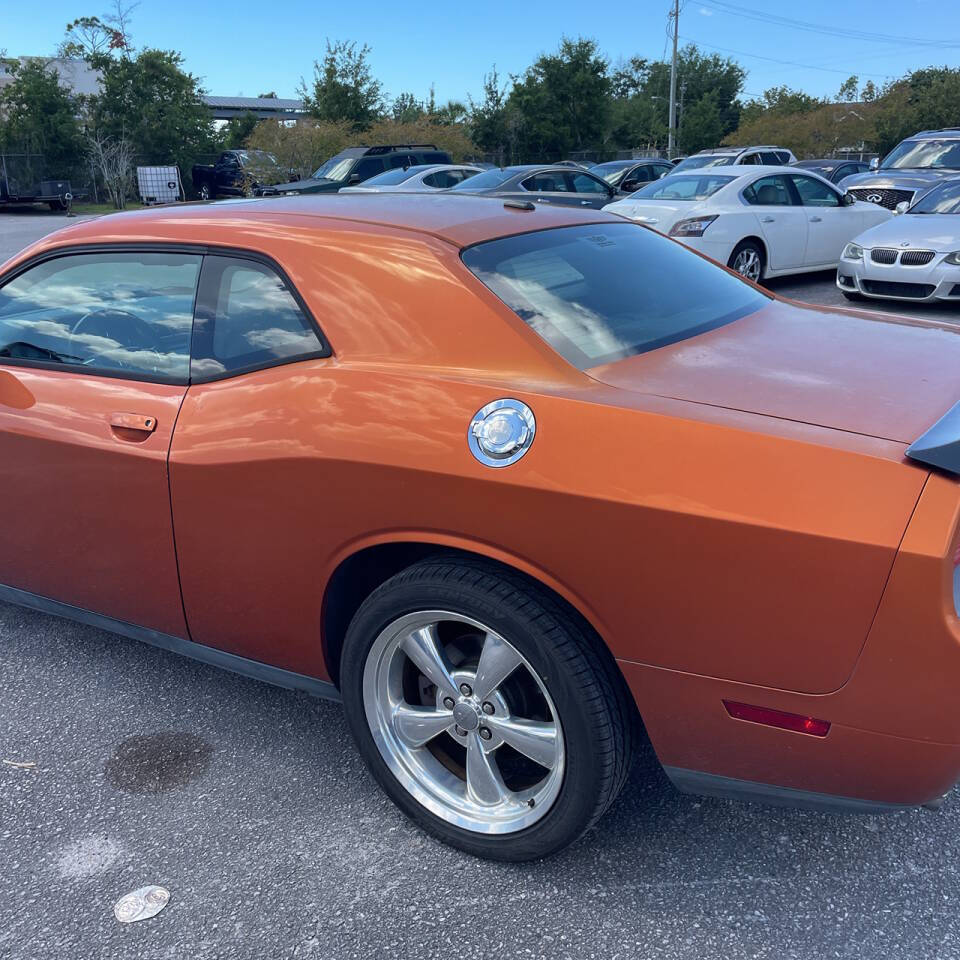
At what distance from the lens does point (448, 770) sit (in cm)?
243

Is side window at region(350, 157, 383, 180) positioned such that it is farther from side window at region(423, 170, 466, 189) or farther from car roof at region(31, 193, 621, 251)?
car roof at region(31, 193, 621, 251)

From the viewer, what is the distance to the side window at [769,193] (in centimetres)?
1022

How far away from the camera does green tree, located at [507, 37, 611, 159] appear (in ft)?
150

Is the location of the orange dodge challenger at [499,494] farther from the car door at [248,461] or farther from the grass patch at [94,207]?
the grass patch at [94,207]

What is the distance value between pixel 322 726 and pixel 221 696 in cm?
42

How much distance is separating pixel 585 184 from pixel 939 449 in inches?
548

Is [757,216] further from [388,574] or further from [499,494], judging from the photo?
[499,494]

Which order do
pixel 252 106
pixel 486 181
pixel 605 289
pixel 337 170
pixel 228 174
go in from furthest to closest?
pixel 252 106 < pixel 228 174 < pixel 337 170 < pixel 486 181 < pixel 605 289

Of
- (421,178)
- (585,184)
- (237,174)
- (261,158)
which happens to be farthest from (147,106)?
(585,184)

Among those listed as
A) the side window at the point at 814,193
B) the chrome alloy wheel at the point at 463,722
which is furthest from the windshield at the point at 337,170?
the chrome alloy wheel at the point at 463,722

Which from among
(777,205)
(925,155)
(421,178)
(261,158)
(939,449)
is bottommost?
(939,449)

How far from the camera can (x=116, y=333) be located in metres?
2.90

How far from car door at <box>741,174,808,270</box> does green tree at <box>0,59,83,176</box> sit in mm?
31410

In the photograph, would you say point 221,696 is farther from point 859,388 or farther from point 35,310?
point 859,388
